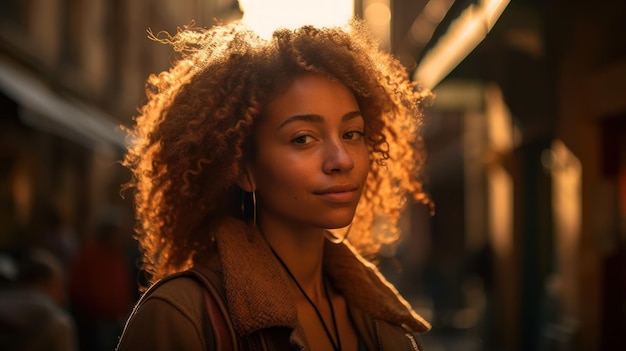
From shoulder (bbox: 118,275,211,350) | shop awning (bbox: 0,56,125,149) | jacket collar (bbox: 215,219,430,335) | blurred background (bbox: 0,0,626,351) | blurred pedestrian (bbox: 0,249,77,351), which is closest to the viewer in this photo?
shoulder (bbox: 118,275,211,350)

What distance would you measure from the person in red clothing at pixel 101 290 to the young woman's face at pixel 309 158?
6.96 m

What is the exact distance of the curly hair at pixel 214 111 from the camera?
286cm

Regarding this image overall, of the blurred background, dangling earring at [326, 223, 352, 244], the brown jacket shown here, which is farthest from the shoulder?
the blurred background

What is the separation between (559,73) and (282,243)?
7.70 m

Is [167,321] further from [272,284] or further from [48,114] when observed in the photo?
[48,114]

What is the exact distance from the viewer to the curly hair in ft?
9.37

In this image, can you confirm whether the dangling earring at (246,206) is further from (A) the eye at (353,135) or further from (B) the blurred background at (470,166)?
(B) the blurred background at (470,166)

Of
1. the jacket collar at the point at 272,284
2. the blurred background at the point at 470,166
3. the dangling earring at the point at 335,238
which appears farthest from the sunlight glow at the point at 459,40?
the jacket collar at the point at 272,284

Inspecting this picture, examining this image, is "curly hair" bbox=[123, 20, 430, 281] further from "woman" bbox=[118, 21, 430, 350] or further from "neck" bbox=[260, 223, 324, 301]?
"neck" bbox=[260, 223, 324, 301]

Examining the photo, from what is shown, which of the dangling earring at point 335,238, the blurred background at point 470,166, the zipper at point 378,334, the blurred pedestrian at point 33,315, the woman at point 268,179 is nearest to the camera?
the woman at point 268,179

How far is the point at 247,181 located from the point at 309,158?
0.22m

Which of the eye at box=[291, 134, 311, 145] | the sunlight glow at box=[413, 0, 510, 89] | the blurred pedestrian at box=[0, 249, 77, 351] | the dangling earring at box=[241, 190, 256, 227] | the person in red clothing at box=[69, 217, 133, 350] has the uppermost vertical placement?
the sunlight glow at box=[413, 0, 510, 89]

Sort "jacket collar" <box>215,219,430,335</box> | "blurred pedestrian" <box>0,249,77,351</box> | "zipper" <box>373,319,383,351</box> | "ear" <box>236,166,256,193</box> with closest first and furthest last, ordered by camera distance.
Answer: "jacket collar" <box>215,219,430,335</box>
"ear" <box>236,166,256,193</box>
"zipper" <box>373,319,383,351</box>
"blurred pedestrian" <box>0,249,77,351</box>

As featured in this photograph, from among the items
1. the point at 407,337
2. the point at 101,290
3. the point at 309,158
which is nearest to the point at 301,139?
the point at 309,158
